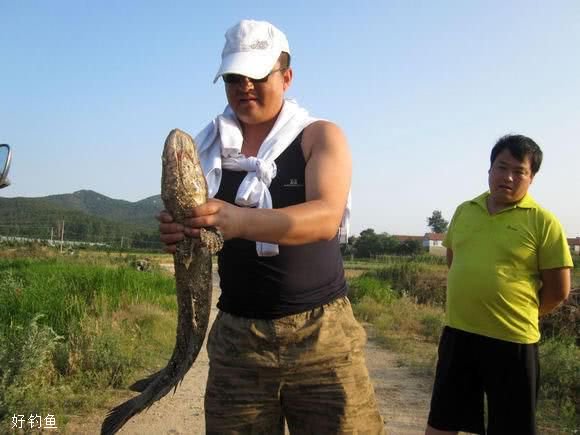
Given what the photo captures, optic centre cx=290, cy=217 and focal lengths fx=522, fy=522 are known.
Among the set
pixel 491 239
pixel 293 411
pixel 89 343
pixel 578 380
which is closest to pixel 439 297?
pixel 578 380

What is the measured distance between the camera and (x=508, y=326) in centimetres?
306

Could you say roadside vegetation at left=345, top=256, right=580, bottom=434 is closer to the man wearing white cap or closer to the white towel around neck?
the man wearing white cap

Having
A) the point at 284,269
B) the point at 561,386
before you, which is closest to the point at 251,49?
the point at 284,269

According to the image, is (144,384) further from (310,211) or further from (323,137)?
(323,137)

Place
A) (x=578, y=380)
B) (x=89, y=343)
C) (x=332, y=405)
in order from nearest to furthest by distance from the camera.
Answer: (x=332, y=405), (x=578, y=380), (x=89, y=343)

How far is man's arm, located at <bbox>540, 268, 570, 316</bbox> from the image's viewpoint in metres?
3.07

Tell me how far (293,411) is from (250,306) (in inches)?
17.8

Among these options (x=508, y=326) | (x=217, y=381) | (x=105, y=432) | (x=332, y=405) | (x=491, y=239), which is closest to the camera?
(x=105, y=432)

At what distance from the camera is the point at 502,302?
3096 millimetres

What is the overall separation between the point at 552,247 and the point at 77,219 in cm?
9877

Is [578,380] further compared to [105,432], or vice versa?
[578,380]

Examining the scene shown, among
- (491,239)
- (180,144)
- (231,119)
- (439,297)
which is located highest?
(231,119)

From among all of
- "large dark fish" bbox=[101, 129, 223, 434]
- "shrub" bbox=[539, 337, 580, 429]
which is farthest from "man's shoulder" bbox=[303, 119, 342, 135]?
"shrub" bbox=[539, 337, 580, 429]

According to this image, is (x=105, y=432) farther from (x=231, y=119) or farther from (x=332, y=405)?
(x=231, y=119)
